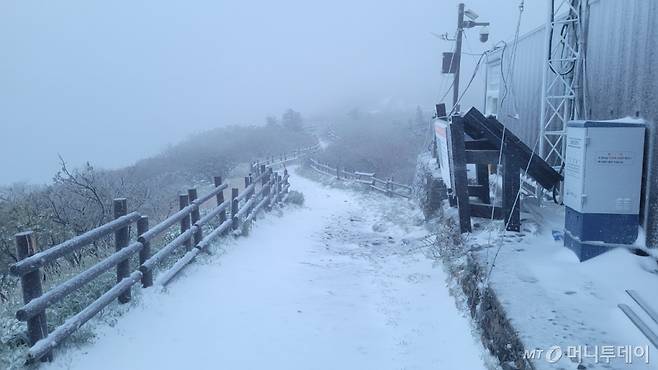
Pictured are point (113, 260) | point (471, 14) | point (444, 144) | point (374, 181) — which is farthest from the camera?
point (374, 181)

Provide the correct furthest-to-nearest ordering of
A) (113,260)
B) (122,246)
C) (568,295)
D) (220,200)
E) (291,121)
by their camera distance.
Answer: (291,121) → (220,200) → (122,246) → (113,260) → (568,295)

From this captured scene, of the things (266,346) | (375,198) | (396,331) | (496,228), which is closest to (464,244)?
(496,228)

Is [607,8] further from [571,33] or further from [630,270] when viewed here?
[630,270]

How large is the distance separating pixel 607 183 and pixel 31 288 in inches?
241

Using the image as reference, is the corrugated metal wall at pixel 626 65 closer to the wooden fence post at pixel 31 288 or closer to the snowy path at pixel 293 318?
the snowy path at pixel 293 318

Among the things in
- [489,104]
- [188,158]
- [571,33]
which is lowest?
[188,158]

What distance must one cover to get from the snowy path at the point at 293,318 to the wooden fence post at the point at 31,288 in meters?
0.30

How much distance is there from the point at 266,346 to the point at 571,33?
7.24m

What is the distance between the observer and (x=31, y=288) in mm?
4215

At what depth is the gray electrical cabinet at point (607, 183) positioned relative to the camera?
6059mm

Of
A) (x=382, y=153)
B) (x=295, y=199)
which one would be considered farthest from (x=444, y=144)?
(x=382, y=153)

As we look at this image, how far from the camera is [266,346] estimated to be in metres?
5.42

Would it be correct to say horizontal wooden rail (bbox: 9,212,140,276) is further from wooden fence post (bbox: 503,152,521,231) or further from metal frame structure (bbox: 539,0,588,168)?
metal frame structure (bbox: 539,0,588,168)

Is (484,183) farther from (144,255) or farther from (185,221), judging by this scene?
(144,255)
